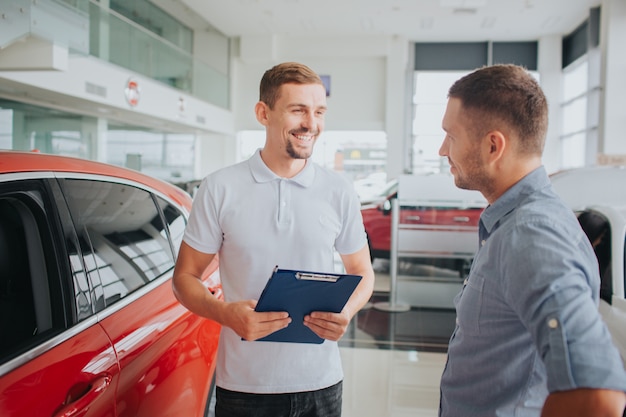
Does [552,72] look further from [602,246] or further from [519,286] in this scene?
[519,286]

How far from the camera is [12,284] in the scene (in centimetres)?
151

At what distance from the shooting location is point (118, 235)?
6.53 feet

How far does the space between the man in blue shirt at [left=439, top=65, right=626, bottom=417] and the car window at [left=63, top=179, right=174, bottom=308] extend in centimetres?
104

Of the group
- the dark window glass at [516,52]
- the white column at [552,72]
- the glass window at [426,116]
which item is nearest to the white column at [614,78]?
the white column at [552,72]

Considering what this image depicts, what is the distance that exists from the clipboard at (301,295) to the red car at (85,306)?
1.35 ft

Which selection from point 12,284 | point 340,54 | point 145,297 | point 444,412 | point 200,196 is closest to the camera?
point 444,412

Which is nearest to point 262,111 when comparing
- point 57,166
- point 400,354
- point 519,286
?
point 57,166

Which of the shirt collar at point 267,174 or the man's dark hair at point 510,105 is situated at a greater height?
the man's dark hair at point 510,105

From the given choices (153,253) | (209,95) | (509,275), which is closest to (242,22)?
(209,95)

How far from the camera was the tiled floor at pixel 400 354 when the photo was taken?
4074mm

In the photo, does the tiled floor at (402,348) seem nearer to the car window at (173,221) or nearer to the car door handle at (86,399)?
the car window at (173,221)

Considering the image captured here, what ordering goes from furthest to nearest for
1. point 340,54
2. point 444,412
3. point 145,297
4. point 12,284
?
1. point 340,54
2. point 145,297
3. point 12,284
4. point 444,412

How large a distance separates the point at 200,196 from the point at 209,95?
16148mm

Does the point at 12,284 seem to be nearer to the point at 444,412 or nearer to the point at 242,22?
the point at 444,412
